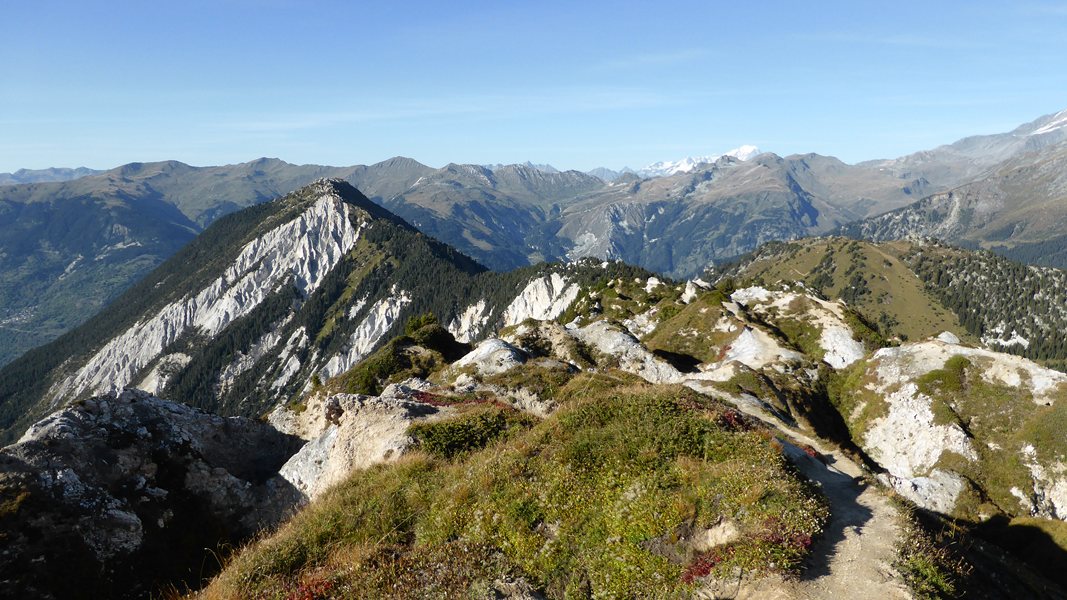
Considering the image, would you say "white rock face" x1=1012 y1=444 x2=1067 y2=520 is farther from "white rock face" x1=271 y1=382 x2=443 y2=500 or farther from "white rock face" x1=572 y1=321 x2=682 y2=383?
"white rock face" x1=271 y1=382 x2=443 y2=500

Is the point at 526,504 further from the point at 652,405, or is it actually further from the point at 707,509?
the point at 652,405

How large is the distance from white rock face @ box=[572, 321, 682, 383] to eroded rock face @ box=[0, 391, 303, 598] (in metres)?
48.2

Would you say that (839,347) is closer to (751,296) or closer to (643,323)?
(643,323)

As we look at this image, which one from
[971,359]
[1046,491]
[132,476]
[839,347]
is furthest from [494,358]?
[971,359]

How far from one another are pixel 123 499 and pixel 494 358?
3804 cm

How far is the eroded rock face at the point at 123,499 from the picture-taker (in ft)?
51.0

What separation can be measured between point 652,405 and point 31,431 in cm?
2529

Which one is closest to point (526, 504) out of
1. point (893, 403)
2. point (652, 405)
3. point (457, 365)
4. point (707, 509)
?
point (707, 509)

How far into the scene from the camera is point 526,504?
52.9 feet

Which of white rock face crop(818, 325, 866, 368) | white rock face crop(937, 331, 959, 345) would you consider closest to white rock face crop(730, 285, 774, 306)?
white rock face crop(818, 325, 866, 368)

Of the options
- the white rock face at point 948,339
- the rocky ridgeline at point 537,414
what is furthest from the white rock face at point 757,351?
the white rock face at point 948,339

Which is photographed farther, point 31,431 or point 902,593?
point 31,431

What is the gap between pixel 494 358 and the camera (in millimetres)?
55281

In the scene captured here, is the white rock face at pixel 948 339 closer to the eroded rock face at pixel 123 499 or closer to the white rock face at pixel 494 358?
the white rock face at pixel 494 358
